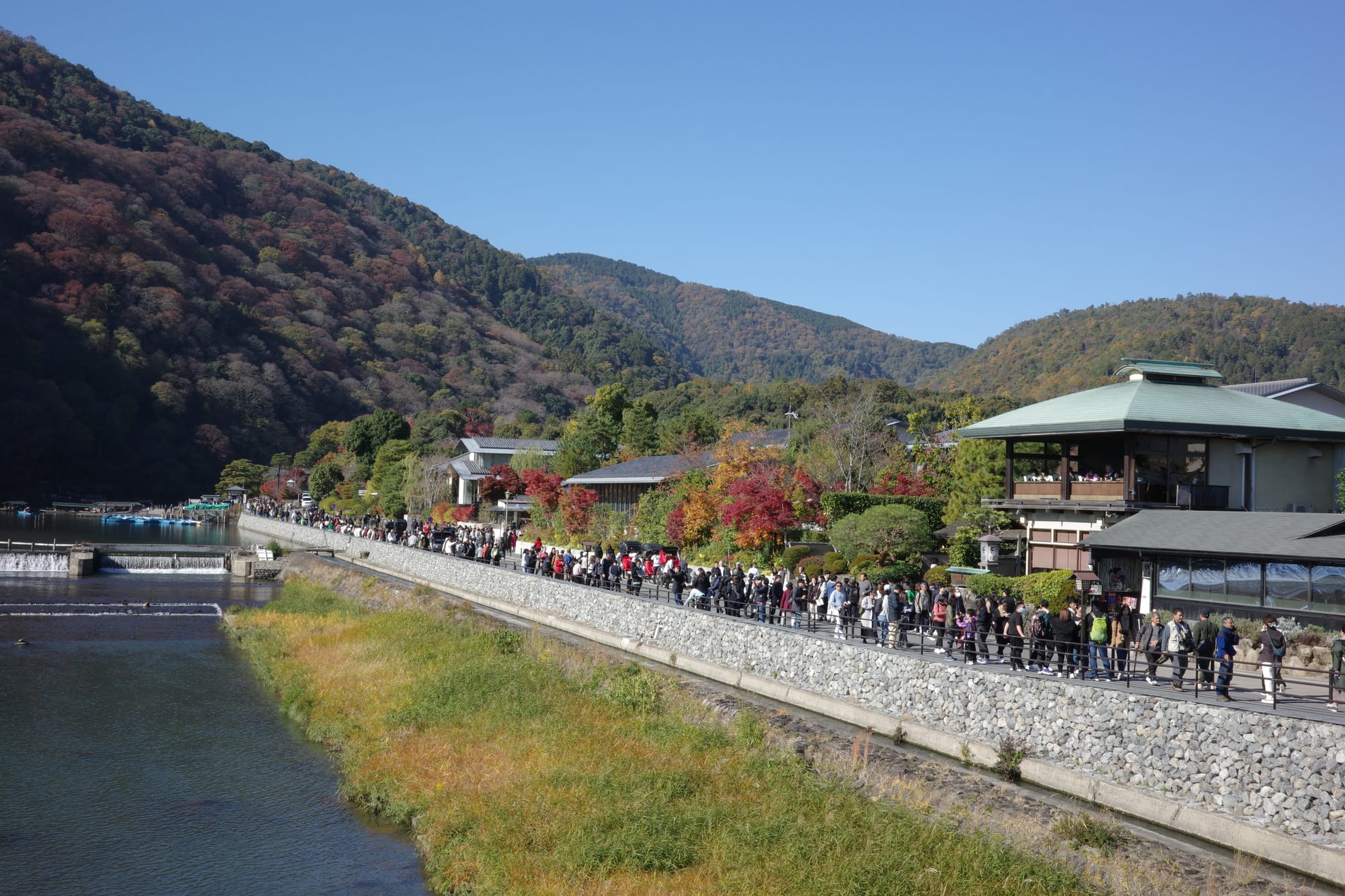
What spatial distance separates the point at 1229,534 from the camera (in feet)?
64.3

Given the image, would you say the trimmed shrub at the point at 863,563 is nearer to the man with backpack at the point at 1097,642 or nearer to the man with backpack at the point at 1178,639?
the man with backpack at the point at 1097,642

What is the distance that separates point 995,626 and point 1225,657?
14.6ft

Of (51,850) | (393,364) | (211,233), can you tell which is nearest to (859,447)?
(51,850)

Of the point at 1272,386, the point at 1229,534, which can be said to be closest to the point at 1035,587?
the point at 1229,534

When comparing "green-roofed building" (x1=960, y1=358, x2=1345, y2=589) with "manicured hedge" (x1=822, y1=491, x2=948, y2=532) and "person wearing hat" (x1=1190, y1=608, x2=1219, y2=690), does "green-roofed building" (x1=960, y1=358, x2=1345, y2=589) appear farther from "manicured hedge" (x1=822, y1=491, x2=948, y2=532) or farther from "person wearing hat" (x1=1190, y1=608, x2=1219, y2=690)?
"person wearing hat" (x1=1190, y1=608, x2=1219, y2=690)

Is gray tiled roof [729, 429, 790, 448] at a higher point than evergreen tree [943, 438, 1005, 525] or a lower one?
higher

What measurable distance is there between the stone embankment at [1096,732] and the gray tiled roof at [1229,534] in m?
5.89

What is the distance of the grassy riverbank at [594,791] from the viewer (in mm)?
11930

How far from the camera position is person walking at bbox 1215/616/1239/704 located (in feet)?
45.2

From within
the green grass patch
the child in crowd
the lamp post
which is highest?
the lamp post

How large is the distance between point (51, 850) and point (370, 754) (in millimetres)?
5328

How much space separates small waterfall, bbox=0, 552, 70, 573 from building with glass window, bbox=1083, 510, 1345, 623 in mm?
48606

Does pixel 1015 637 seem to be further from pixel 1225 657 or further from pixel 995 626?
pixel 1225 657

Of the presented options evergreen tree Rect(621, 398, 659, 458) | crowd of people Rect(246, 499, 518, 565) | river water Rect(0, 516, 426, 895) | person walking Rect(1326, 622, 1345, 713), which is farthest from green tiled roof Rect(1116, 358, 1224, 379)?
evergreen tree Rect(621, 398, 659, 458)
